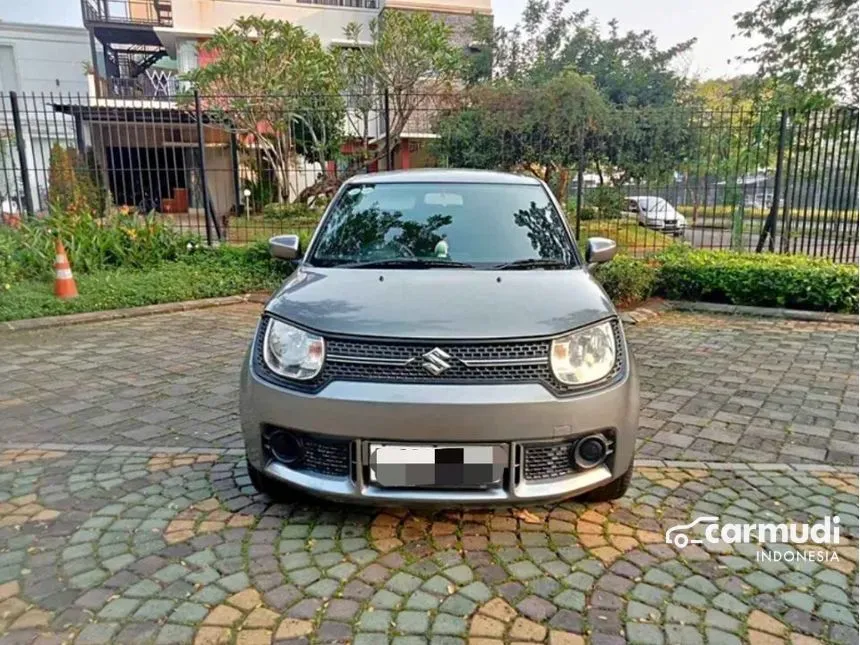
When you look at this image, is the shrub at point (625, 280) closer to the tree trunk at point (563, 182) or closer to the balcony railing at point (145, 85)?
the tree trunk at point (563, 182)

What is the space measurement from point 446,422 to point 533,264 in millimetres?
1244

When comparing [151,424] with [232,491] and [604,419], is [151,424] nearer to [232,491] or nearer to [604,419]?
[232,491]

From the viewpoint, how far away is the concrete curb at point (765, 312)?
6.66 m

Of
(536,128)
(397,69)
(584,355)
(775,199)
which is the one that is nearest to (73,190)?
(397,69)

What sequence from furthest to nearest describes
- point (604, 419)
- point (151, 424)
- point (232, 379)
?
point (232, 379) → point (151, 424) → point (604, 419)

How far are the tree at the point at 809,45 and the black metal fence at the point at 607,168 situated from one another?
811 centimetres

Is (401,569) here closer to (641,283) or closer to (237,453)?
(237,453)

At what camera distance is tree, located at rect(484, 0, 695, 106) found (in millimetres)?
22297

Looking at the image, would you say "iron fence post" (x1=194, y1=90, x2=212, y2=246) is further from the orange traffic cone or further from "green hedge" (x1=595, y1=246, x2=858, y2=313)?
"green hedge" (x1=595, y1=246, x2=858, y2=313)

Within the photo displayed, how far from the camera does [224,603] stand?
2.22m

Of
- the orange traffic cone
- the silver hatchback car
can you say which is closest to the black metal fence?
the orange traffic cone

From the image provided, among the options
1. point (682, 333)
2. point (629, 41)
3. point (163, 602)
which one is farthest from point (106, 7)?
point (163, 602)

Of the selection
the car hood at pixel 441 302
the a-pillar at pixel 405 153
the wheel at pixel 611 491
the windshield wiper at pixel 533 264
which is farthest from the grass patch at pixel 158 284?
the a-pillar at pixel 405 153

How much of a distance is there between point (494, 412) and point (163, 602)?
1430 millimetres
